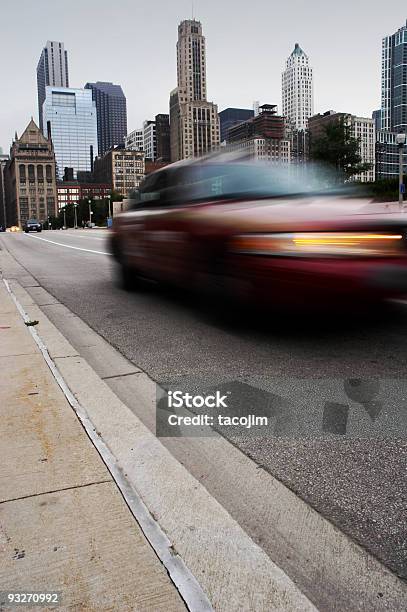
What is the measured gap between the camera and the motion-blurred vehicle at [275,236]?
187 inches

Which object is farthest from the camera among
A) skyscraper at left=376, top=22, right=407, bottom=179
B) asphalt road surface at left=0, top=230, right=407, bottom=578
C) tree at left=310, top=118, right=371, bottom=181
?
skyscraper at left=376, top=22, right=407, bottom=179

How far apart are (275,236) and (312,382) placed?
1462 millimetres

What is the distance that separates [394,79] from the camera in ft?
502

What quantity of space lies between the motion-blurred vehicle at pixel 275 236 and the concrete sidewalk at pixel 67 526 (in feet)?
7.57

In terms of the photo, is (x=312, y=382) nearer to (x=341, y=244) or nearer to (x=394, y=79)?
(x=341, y=244)

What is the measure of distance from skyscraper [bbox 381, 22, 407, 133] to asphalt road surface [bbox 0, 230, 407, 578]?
464ft

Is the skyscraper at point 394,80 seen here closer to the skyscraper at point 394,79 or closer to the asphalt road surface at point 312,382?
the skyscraper at point 394,79

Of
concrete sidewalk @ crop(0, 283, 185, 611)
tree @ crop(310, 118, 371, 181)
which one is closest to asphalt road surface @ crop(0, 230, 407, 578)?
concrete sidewalk @ crop(0, 283, 185, 611)

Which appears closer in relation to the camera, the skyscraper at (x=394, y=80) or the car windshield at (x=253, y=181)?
the car windshield at (x=253, y=181)

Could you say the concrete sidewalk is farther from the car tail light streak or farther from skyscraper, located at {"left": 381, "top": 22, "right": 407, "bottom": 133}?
skyscraper, located at {"left": 381, "top": 22, "right": 407, "bottom": 133}

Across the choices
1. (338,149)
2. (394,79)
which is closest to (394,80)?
(394,79)

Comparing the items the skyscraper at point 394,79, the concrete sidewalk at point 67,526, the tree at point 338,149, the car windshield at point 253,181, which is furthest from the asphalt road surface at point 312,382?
the skyscraper at point 394,79

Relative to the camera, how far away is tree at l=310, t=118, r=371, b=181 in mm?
41906

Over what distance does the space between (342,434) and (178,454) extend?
0.95 meters
